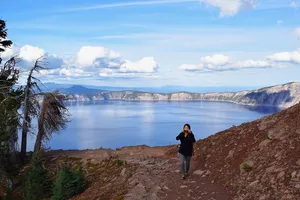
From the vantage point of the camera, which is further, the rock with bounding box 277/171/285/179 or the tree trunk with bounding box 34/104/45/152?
the tree trunk with bounding box 34/104/45/152

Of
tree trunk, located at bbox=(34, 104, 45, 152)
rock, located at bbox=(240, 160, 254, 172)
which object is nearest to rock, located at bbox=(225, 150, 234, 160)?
rock, located at bbox=(240, 160, 254, 172)

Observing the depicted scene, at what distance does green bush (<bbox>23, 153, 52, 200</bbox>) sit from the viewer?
20.6m

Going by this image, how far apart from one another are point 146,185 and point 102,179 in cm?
474

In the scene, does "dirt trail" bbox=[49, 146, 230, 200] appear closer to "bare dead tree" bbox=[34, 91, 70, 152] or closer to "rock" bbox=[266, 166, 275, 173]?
"rock" bbox=[266, 166, 275, 173]

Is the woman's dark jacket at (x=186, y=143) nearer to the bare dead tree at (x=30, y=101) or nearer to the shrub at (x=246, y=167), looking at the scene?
the shrub at (x=246, y=167)

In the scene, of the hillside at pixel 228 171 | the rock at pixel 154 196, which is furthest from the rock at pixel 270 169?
the rock at pixel 154 196

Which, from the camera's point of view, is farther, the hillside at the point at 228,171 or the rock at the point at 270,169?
the rock at the point at 270,169

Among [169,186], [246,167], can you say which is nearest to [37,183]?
[169,186]

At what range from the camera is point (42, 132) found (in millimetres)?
28656

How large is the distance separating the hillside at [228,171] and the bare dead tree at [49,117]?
844cm

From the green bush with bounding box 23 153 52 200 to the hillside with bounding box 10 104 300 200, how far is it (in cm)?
285

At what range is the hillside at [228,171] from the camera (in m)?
13.1

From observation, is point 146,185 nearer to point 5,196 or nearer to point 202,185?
point 202,185

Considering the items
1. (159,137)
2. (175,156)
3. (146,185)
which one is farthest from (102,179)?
(159,137)
